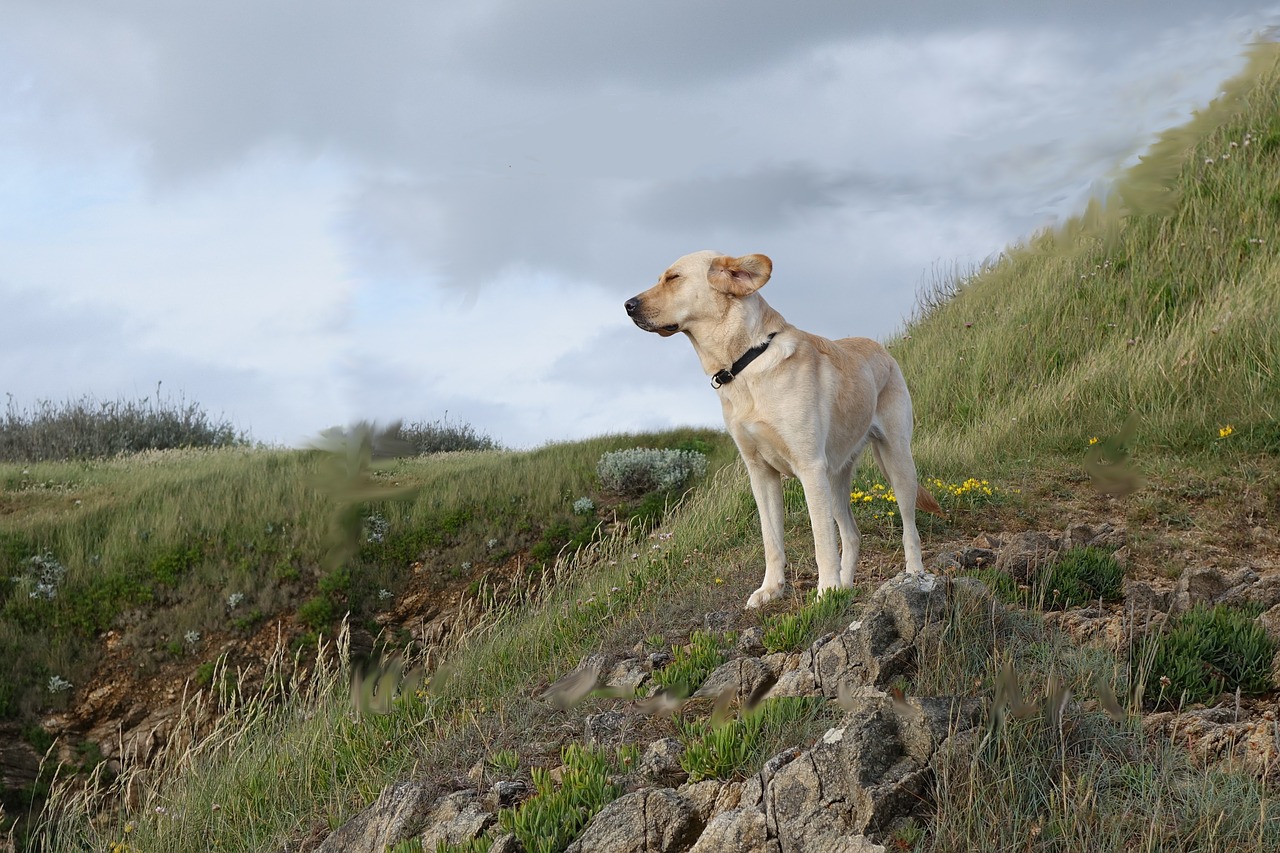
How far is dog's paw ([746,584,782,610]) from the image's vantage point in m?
6.14

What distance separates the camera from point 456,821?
171 inches

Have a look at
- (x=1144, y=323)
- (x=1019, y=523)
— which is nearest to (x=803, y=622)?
(x=1019, y=523)

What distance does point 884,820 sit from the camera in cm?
349

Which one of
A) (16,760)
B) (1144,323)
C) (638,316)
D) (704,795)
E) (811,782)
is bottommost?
(16,760)

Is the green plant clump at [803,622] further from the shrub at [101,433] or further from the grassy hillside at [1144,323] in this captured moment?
the shrub at [101,433]

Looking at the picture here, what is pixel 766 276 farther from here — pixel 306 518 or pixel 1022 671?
pixel 306 518

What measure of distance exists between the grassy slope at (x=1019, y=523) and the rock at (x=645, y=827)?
3.00 ft

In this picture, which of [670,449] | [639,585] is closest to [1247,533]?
[639,585]

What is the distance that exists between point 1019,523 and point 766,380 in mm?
3928

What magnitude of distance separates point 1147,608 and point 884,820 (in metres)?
2.92

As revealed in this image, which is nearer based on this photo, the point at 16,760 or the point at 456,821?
the point at 456,821

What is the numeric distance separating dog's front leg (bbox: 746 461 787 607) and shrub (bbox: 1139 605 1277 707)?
200 cm

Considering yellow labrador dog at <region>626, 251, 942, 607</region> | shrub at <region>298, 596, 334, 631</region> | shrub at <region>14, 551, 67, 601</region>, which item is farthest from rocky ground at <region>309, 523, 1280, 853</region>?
shrub at <region>14, 551, 67, 601</region>

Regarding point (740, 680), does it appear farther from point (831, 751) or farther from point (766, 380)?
point (766, 380)
